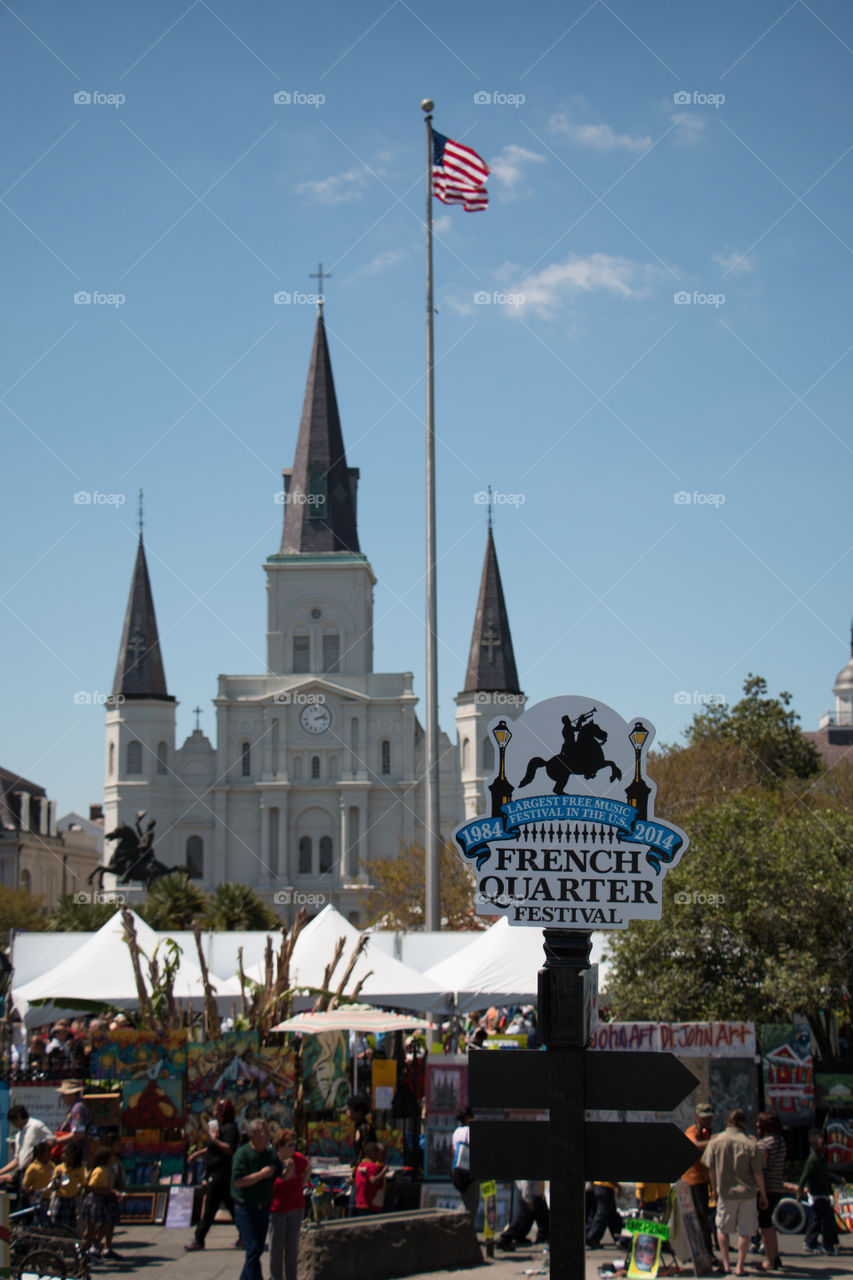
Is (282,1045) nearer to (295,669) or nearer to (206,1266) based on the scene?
(206,1266)

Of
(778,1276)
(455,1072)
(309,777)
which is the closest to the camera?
(778,1276)

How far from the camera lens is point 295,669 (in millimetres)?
79500

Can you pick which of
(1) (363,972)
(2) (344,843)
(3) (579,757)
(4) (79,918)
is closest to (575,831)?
(3) (579,757)

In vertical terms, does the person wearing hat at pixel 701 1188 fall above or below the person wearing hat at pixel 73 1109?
below

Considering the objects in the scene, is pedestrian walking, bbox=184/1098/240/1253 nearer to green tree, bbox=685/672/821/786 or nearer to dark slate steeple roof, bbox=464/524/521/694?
green tree, bbox=685/672/821/786

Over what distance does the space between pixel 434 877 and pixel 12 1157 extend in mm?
8361

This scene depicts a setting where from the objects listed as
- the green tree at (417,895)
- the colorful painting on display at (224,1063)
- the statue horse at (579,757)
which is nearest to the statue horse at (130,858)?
the green tree at (417,895)

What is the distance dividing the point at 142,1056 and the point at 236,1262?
324 centimetres

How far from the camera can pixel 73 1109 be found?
13844mm

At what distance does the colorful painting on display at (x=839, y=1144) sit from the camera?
14328 mm

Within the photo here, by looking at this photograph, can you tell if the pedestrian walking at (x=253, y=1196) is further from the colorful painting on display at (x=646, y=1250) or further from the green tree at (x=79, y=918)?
the green tree at (x=79, y=918)

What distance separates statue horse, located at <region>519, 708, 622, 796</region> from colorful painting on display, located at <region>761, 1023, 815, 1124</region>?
10.8 m

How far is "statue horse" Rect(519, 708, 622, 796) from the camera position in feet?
17.3

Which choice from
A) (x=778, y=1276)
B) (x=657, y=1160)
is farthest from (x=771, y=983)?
(x=657, y=1160)
